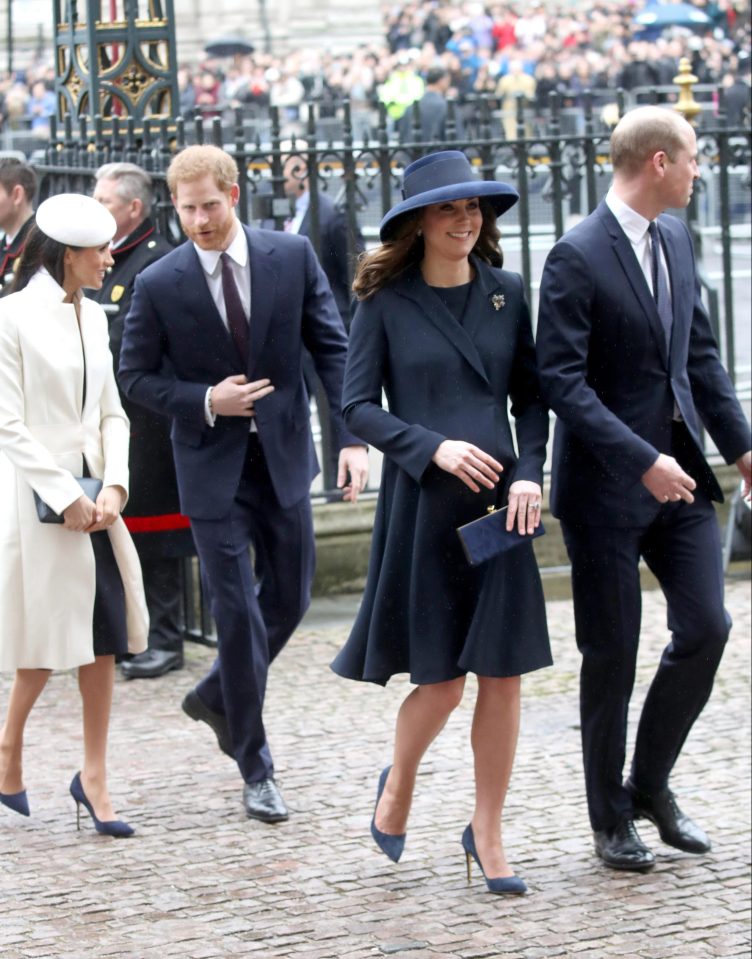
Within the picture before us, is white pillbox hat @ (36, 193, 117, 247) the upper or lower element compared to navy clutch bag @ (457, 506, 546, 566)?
upper

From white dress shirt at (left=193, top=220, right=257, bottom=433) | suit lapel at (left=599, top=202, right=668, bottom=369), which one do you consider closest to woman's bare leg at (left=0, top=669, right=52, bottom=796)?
white dress shirt at (left=193, top=220, right=257, bottom=433)

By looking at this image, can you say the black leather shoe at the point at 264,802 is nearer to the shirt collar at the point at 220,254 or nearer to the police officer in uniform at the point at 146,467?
the shirt collar at the point at 220,254

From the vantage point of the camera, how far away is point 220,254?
5574 millimetres

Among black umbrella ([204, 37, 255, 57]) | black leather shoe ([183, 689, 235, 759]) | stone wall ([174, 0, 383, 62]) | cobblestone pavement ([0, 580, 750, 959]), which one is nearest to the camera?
cobblestone pavement ([0, 580, 750, 959])

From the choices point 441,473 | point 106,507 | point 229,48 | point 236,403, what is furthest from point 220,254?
point 229,48

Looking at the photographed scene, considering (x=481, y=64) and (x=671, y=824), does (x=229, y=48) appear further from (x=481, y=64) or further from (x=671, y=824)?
(x=671, y=824)

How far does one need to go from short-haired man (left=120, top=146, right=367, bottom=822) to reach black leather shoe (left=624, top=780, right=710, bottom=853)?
1.07 m

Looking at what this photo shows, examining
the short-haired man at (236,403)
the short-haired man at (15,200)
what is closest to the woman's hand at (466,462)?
the short-haired man at (236,403)

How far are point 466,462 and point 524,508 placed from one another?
198 mm

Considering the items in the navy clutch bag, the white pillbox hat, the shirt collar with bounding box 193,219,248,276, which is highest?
the white pillbox hat

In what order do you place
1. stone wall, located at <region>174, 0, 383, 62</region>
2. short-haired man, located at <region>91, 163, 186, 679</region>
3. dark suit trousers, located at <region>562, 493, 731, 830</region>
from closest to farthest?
dark suit trousers, located at <region>562, 493, 731, 830</region> < short-haired man, located at <region>91, 163, 186, 679</region> < stone wall, located at <region>174, 0, 383, 62</region>

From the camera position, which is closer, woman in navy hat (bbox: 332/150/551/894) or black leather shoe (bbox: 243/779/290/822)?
woman in navy hat (bbox: 332/150/551/894)

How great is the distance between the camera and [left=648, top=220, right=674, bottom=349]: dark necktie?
16.1ft

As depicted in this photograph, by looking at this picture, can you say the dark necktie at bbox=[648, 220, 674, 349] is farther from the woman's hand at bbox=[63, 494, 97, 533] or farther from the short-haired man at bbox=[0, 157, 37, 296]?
the short-haired man at bbox=[0, 157, 37, 296]
